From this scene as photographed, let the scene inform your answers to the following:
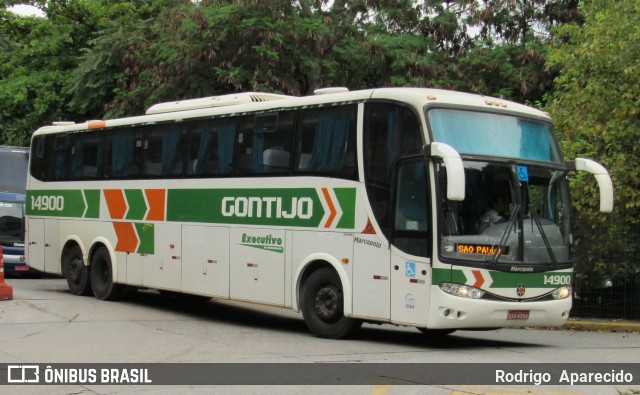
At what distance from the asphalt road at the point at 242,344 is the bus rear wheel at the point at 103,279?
19.9 inches

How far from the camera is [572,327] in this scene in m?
17.0

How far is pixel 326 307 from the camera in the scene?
1351 cm

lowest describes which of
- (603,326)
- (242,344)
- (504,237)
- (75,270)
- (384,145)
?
(603,326)

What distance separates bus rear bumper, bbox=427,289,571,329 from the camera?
1182 centimetres

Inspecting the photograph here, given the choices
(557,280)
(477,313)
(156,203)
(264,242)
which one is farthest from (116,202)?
(557,280)

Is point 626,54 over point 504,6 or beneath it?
beneath

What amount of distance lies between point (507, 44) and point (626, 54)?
29.1 feet

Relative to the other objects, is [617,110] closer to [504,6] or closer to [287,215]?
[287,215]

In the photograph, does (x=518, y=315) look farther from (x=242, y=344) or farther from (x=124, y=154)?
(x=124, y=154)

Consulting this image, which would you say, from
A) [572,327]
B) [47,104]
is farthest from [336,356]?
[47,104]

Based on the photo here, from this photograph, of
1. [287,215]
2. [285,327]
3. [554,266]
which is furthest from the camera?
[285,327]

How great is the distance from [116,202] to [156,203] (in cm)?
152

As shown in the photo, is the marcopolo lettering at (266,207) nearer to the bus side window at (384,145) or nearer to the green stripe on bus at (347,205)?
the green stripe on bus at (347,205)

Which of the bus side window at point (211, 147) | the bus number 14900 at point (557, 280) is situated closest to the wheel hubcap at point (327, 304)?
the bus number 14900 at point (557, 280)
